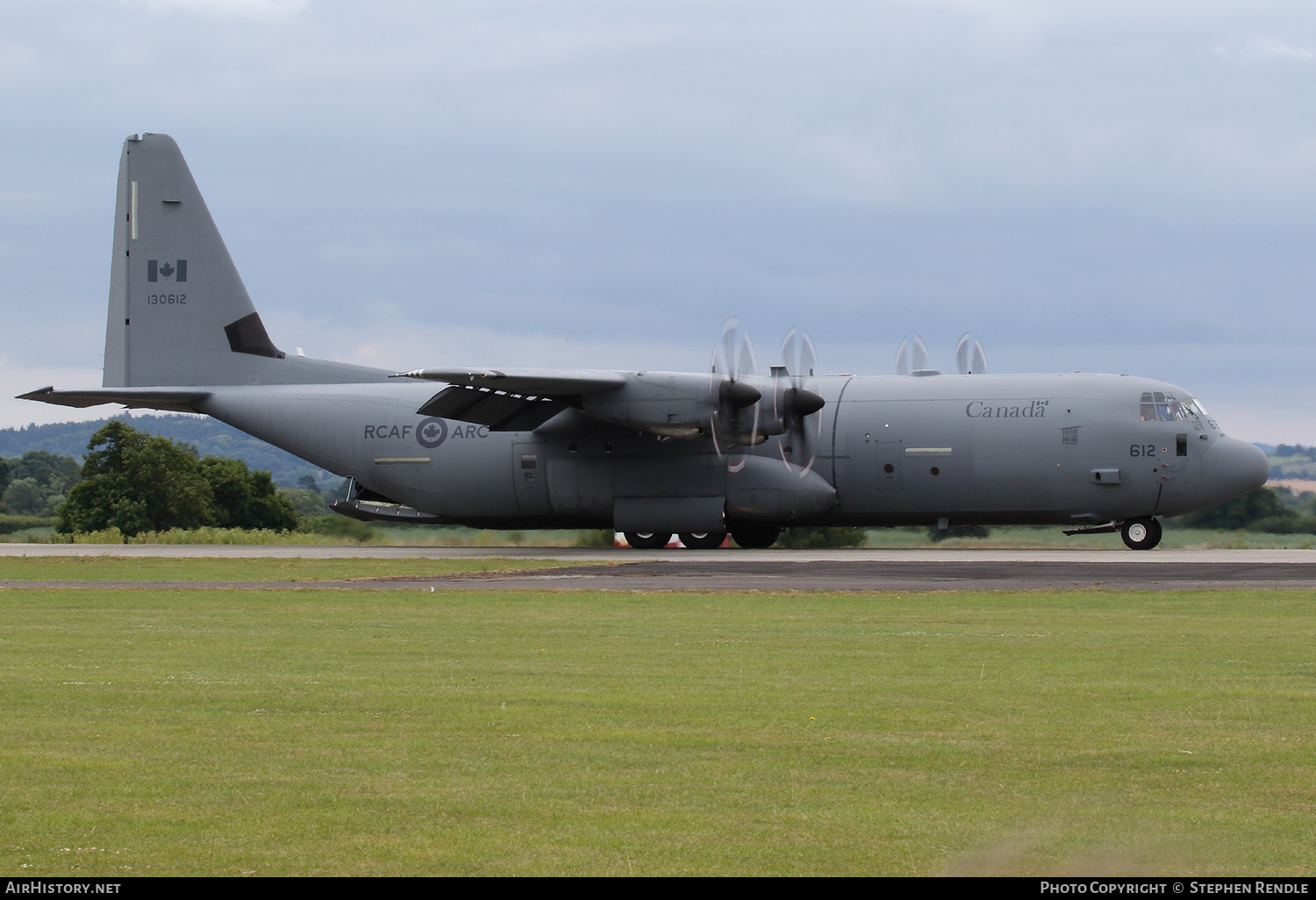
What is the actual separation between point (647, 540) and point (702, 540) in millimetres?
1616

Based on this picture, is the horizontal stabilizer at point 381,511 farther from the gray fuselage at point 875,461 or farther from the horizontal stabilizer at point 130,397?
the horizontal stabilizer at point 130,397

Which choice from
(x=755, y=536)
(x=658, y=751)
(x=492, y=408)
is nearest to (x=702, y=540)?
(x=755, y=536)

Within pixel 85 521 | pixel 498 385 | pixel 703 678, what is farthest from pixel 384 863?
pixel 85 521

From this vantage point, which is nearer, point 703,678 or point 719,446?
point 703,678

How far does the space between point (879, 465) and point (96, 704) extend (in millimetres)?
28906

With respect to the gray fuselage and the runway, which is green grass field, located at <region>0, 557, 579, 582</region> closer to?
the runway

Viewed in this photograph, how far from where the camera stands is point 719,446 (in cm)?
3734

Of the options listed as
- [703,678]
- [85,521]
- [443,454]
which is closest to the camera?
[703,678]

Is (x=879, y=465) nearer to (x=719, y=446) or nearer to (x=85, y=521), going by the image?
(x=719, y=446)

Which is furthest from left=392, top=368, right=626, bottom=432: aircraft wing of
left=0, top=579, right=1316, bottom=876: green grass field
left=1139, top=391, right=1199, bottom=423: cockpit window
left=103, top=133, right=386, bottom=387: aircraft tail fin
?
left=0, top=579, right=1316, bottom=876: green grass field

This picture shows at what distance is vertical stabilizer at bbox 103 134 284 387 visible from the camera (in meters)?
44.6

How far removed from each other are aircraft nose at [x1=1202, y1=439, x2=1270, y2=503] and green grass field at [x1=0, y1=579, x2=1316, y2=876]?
808 inches

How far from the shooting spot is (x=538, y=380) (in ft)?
119

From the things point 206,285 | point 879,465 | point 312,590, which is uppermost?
point 206,285
